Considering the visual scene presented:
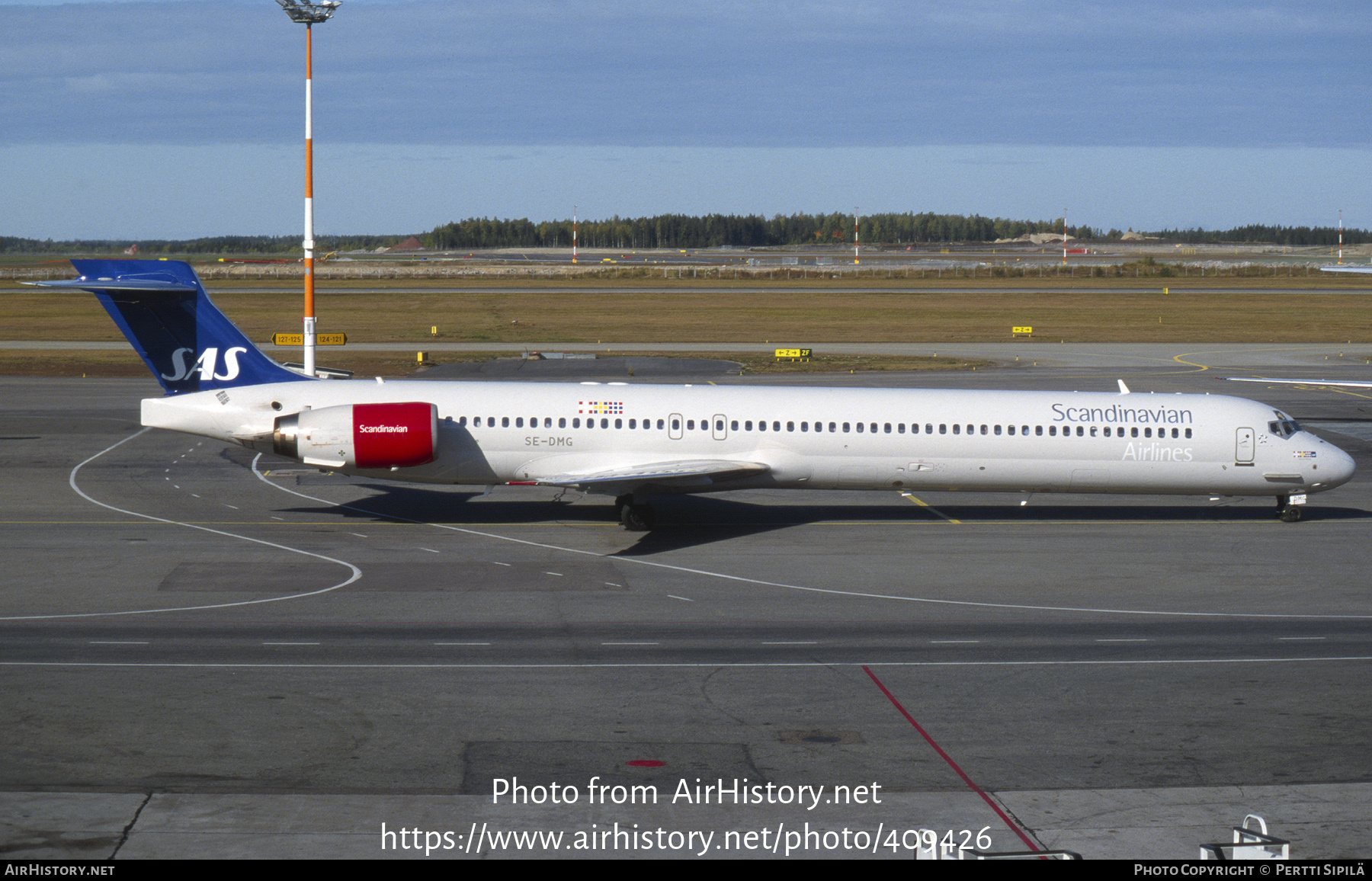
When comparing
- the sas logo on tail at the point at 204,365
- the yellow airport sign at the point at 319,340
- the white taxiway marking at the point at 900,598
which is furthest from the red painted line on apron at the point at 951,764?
the yellow airport sign at the point at 319,340

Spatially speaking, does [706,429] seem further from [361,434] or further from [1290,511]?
[1290,511]

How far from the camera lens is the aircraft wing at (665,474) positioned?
2777cm

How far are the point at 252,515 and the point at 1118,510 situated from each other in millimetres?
23140

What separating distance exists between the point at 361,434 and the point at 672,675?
12584 millimetres

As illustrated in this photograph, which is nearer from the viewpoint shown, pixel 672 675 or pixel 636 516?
pixel 672 675

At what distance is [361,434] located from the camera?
2825cm

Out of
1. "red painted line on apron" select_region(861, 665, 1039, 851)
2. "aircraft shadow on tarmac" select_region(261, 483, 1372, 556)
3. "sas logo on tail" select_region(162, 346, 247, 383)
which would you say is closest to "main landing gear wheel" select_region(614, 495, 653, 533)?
"aircraft shadow on tarmac" select_region(261, 483, 1372, 556)

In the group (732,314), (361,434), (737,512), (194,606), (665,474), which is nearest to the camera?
(194,606)

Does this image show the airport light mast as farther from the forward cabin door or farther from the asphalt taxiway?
the forward cabin door

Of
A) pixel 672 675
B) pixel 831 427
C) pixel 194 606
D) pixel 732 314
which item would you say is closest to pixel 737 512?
pixel 831 427

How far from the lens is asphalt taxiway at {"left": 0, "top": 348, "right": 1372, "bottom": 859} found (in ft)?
44.6

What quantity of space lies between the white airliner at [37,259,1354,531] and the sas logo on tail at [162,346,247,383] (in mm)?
38
